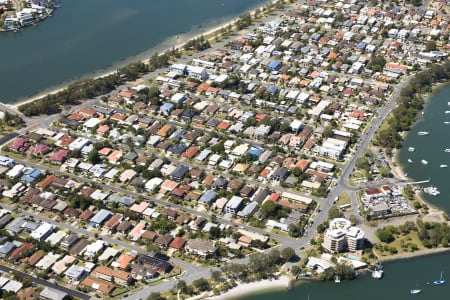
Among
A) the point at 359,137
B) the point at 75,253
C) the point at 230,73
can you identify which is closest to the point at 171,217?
the point at 75,253

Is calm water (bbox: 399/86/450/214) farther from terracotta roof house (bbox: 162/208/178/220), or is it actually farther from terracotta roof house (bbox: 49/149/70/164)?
terracotta roof house (bbox: 49/149/70/164)

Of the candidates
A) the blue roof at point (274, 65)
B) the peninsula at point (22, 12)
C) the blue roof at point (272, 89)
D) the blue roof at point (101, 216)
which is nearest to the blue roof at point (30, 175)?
the blue roof at point (101, 216)

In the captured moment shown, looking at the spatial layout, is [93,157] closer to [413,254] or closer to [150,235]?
[150,235]

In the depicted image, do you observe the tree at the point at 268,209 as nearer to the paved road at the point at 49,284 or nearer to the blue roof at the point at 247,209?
the blue roof at the point at 247,209

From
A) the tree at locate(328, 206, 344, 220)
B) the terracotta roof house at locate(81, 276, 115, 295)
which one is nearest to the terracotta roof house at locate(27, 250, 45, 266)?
the terracotta roof house at locate(81, 276, 115, 295)

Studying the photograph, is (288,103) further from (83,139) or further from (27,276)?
(27,276)

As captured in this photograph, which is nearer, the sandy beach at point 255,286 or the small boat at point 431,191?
the sandy beach at point 255,286
